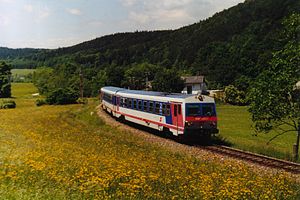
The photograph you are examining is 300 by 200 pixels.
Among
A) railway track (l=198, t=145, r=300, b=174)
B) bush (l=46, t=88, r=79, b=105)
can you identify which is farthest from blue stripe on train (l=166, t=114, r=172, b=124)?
bush (l=46, t=88, r=79, b=105)

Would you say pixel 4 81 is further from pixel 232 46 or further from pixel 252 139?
pixel 232 46

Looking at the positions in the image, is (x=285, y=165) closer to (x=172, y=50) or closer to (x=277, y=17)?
(x=277, y=17)

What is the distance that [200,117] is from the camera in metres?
24.7

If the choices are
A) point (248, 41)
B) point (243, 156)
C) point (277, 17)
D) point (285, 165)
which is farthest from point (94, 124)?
point (277, 17)

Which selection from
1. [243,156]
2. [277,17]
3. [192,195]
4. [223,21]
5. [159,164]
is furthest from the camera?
[223,21]

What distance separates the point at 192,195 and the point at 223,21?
190846mm

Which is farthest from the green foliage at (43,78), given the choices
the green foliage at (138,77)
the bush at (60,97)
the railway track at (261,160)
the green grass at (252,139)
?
the railway track at (261,160)

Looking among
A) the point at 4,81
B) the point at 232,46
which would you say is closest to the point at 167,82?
the point at 4,81

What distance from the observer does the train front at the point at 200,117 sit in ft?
79.6

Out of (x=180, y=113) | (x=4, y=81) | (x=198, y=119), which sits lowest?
(x=4, y=81)

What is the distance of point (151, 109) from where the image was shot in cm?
2881

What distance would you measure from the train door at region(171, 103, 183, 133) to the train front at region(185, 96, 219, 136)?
524mm

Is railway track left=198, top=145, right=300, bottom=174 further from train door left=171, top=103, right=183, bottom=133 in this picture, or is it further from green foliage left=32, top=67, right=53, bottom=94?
green foliage left=32, top=67, right=53, bottom=94

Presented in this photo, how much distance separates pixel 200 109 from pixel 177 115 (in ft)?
5.01
